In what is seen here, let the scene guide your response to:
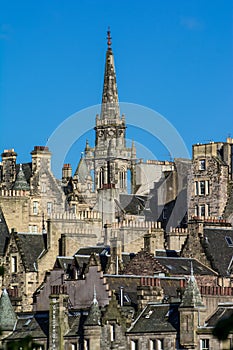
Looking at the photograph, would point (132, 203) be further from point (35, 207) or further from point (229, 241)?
point (229, 241)

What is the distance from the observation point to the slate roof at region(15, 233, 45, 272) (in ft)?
400

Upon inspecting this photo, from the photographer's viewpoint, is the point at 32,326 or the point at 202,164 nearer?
the point at 32,326

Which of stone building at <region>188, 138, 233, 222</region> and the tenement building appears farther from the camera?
stone building at <region>188, 138, 233, 222</region>

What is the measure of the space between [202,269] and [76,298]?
55.4ft

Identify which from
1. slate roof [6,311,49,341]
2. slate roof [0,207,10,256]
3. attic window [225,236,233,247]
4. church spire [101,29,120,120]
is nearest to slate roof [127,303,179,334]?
slate roof [6,311,49,341]

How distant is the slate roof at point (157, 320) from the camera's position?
89562 mm

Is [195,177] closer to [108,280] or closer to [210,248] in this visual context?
[210,248]

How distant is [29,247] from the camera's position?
123250 mm

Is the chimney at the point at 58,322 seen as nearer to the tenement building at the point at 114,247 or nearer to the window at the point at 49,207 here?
the tenement building at the point at 114,247

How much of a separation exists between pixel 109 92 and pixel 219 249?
53.2 metres

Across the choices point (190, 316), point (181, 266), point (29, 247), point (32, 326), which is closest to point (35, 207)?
point (29, 247)

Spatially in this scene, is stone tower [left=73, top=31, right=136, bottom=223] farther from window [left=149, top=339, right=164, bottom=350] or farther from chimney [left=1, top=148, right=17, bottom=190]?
window [left=149, top=339, right=164, bottom=350]

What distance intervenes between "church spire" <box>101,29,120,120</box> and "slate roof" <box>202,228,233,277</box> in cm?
4632

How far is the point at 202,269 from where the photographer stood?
378ft
